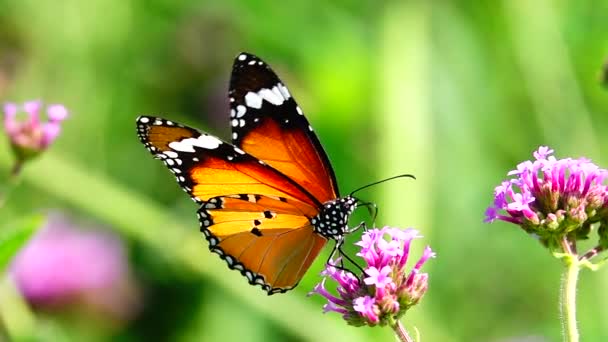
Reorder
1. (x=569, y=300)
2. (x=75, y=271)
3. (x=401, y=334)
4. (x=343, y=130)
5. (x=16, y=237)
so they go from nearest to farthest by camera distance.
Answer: (x=569, y=300) → (x=401, y=334) → (x=16, y=237) → (x=75, y=271) → (x=343, y=130)

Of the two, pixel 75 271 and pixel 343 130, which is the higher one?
pixel 343 130

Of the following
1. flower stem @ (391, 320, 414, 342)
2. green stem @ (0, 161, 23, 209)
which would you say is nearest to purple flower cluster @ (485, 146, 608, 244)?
flower stem @ (391, 320, 414, 342)

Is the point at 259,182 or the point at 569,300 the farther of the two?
the point at 259,182

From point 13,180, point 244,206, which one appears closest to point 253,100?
point 244,206

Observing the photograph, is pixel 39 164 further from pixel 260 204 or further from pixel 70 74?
pixel 260 204

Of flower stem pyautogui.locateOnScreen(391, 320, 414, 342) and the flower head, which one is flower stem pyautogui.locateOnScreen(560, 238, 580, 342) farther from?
the flower head

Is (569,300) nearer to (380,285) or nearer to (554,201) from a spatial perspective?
(554,201)

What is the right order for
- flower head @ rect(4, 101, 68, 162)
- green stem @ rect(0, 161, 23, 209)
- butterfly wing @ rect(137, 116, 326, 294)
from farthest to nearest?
flower head @ rect(4, 101, 68, 162) < butterfly wing @ rect(137, 116, 326, 294) < green stem @ rect(0, 161, 23, 209)

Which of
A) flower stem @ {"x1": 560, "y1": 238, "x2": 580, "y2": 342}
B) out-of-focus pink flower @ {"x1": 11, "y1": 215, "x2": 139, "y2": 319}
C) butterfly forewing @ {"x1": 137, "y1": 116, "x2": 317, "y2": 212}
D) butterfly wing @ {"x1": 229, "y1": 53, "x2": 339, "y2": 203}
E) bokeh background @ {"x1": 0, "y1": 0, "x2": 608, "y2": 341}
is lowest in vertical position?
flower stem @ {"x1": 560, "y1": 238, "x2": 580, "y2": 342}
